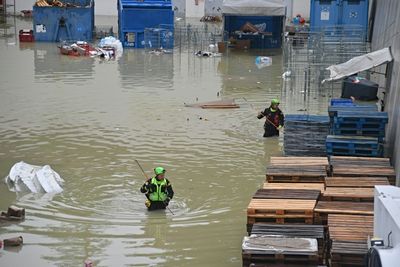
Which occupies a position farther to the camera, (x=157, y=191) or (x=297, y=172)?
(x=297, y=172)

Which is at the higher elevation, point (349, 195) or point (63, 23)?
point (63, 23)

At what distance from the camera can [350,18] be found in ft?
120

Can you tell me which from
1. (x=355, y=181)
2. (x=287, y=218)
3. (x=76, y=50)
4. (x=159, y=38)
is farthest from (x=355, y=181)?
(x=159, y=38)

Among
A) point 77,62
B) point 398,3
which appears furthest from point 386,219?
point 77,62

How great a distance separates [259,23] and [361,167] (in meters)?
29.8

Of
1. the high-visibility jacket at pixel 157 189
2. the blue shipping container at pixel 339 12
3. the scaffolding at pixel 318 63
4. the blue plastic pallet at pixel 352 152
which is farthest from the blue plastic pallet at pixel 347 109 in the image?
the blue shipping container at pixel 339 12

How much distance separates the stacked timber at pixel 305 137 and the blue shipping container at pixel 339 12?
19.7 m

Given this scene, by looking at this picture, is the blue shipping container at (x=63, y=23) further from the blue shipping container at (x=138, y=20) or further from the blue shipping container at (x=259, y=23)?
the blue shipping container at (x=259, y=23)

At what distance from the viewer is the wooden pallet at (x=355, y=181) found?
12972 mm

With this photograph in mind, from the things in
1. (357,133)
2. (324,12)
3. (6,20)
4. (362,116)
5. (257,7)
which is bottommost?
(357,133)

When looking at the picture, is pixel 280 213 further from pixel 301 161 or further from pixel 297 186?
pixel 301 161

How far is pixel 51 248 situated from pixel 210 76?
20217mm

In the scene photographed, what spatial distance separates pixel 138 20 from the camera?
42500 mm

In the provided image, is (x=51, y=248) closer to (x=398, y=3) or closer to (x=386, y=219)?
(x=386, y=219)
